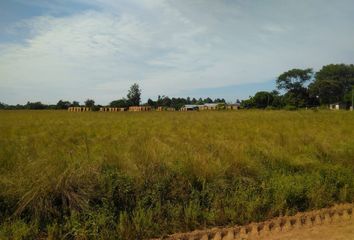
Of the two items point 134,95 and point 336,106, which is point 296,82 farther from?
point 134,95

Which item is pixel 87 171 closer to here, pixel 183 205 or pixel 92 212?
pixel 92 212

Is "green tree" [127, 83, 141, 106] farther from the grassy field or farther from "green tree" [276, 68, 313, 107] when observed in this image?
the grassy field

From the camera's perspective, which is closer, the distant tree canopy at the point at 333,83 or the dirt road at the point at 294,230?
the dirt road at the point at 294,230

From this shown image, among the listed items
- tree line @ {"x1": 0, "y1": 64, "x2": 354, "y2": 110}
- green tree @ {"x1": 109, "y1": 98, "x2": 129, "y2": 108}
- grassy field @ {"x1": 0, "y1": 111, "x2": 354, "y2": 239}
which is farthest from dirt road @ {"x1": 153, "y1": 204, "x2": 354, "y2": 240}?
green tree @ {"x1": 109, "y1": 98, "x2": 129, "y2": 108}

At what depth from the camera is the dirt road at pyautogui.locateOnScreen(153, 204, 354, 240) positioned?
17.1 feet

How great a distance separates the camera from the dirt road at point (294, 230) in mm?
5219

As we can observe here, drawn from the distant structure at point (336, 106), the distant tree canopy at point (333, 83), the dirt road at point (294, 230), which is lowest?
the distant structure at point (336, 106)

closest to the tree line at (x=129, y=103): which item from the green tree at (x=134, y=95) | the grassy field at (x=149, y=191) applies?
the green tree at (x=134, y=95)

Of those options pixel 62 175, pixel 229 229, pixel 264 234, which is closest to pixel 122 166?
pixel 62 175

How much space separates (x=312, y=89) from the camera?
100875 millimetres

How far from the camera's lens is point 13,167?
6297 mm

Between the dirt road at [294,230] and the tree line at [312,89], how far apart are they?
290 ft

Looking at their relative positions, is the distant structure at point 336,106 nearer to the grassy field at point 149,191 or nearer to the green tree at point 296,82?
the green tree at point 296,82

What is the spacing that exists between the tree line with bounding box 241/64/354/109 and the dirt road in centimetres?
8850
